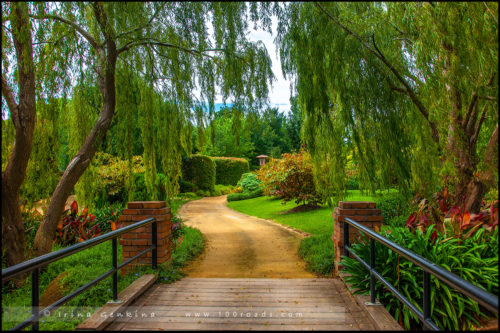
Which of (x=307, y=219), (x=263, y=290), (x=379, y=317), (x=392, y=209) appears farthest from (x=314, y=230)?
(x=379, y=317)

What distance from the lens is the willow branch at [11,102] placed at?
4227 mm

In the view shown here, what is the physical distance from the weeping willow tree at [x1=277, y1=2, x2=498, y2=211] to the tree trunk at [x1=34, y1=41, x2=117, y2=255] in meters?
2.77

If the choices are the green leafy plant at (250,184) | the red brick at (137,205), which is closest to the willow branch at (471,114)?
the red brick at (137,205)

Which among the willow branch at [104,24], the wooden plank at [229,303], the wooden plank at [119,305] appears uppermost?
the willow branch at [104,24]

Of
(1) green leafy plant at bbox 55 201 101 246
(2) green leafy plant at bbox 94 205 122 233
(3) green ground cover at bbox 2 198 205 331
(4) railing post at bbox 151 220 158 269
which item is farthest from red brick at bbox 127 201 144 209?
(2) green leafy plant at bbox 94 205 122 233

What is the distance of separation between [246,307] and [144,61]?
146 inches

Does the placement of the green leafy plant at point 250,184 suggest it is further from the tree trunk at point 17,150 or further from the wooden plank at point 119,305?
the wooden plank at point 119,305

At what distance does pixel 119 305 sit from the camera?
10.2 feet

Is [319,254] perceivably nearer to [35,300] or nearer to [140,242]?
[140,242]

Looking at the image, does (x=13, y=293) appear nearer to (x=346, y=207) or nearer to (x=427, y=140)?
(x=346, y=207)

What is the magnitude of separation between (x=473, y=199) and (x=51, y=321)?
4.87 m

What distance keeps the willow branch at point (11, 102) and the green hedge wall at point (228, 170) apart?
20.9 meters

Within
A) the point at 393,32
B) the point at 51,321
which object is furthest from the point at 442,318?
the point at 51,321

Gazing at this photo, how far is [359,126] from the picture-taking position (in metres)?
3.70
